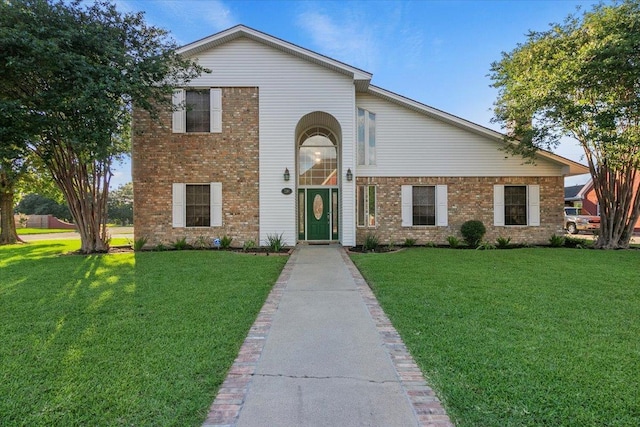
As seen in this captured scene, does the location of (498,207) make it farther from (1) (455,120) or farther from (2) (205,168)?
(2) (205,168)

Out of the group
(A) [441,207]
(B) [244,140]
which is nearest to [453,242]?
(A) [441,207]

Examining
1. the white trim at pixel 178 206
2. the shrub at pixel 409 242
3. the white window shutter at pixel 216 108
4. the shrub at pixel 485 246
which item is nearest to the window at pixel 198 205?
the white trim at pixel 178 206

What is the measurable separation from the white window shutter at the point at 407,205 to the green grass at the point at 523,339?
4.90 metres

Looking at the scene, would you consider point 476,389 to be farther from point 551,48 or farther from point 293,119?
point 551,48

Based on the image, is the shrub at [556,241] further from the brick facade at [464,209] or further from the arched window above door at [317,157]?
the arched window above door at [317,157]

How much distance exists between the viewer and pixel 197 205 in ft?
37.6

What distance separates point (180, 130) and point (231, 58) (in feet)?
10.2

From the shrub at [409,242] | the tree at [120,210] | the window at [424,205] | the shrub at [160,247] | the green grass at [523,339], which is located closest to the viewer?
the green grass at [523,339]

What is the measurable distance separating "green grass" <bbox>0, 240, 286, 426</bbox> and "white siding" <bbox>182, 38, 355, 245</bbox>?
4976 millimetres

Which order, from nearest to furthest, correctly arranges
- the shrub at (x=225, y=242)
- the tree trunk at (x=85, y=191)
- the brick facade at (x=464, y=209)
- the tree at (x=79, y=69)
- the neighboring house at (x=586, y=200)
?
the tree at (x=79, y=69), the tree trunk at (x=85, y=191), the shrub at (x=225, y=242), the brick facade at (x=464, y=209), the neighboring house at (x=586, y=200)

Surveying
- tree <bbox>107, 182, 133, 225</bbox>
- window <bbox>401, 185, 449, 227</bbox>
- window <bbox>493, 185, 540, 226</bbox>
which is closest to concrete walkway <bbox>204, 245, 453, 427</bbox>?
window <bbox>401, 185, 449, 227</bbox>

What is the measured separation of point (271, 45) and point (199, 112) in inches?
136

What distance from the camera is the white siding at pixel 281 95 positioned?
11.1 meters

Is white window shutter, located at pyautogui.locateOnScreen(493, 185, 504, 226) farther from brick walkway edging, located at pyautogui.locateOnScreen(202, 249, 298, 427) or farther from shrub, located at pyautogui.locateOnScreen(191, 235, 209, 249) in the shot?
shrub, located at pyautogui.locateOnScreen(191, 235, 209, 249)
